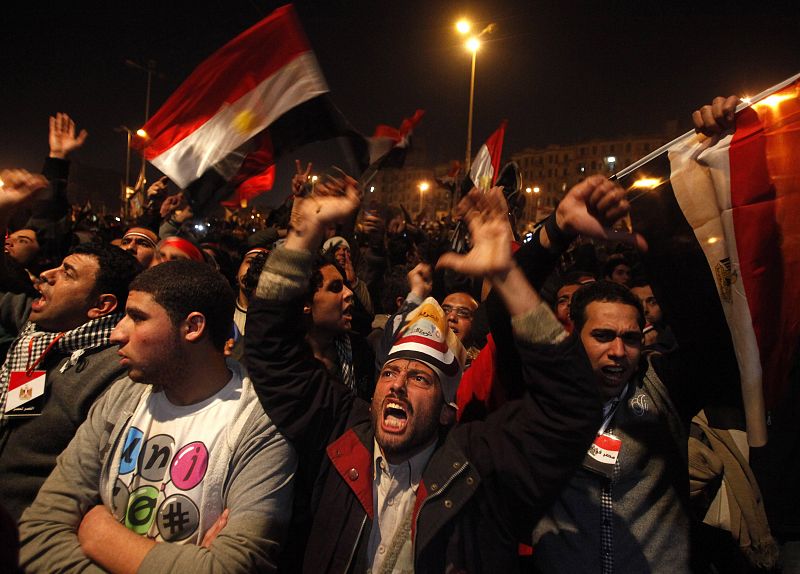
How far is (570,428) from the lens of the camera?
6.45 feet

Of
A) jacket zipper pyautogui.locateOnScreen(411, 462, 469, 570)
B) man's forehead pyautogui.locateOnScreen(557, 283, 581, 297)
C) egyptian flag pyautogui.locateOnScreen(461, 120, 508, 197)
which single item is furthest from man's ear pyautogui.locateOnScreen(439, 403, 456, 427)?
egyptian flag pyautogui.locateOnScreen(461, 120, 508, 197)

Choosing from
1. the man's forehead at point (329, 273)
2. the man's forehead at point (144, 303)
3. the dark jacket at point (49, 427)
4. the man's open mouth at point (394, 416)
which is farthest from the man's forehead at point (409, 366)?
the dark jacket at point (49, 427)

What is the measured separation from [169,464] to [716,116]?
296cm

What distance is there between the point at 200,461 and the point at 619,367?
6.63 ft

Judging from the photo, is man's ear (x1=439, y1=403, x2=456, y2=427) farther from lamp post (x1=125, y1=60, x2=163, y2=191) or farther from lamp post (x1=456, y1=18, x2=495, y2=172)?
lamp post (x1=456, y1=18, x2=495, y2=172)

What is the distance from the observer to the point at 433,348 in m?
2.39

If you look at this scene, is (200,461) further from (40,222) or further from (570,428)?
(40,222)

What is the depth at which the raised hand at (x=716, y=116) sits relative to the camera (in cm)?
230

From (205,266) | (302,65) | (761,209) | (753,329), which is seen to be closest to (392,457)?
(205,266)

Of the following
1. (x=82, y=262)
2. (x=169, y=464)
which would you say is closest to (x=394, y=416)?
(x=169, y=464)

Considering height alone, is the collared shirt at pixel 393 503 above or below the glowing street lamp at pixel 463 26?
below

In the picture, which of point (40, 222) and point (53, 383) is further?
point (40, 222)

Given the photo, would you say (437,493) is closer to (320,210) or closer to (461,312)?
(320,210)

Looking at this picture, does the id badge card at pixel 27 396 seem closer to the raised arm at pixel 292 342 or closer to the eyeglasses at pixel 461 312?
the raised arm at pixel 292 342
